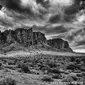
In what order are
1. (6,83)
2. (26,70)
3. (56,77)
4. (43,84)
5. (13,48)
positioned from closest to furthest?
(6,83)
(43,84)
(56,77)
(26,70)
(13,48)

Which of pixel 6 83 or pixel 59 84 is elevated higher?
pixel 6 83

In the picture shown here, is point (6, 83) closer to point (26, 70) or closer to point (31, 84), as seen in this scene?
point (31, 84)

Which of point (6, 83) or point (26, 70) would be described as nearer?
point (6, 83)

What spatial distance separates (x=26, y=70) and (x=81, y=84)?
7.48m

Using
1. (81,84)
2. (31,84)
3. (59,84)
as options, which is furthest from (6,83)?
(81,84)

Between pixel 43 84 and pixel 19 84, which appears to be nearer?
pixel 19 84

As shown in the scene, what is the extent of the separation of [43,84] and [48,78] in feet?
4.96

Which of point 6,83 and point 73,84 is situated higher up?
point 6,83

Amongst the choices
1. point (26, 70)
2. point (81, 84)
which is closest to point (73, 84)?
point (81, 84)

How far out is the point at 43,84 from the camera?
8.38 meters

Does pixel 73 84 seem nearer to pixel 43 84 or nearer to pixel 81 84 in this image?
pixel 81 84

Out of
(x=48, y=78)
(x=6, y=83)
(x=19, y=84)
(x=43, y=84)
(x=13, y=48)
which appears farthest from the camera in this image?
(x=13, y=48)

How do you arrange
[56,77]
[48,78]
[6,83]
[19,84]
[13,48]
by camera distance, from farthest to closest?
[13,48] < [56,77] < [48,78] < [19,84] < [6,83]

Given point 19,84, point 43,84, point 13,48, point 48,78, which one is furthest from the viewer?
point 13,48
